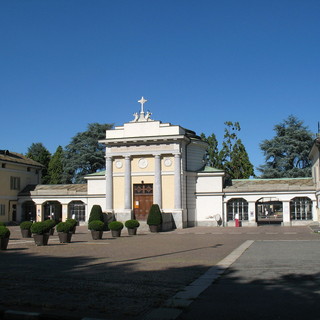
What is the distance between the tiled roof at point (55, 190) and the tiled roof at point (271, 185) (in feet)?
51.9

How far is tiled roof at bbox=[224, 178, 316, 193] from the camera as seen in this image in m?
39.2

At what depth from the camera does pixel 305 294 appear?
827 centimetres

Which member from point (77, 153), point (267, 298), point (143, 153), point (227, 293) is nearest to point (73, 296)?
point (227, 293)

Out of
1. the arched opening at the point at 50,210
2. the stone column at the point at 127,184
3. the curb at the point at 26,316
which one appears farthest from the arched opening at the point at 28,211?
the curb at the point at 26,316

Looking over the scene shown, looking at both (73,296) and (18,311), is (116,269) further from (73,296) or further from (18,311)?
(18,311)

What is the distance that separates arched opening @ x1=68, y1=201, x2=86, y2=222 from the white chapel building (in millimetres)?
4066

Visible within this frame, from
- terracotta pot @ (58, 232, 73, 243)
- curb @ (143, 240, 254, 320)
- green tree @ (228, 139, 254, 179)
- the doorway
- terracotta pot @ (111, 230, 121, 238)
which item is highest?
green tree @ (228, 139, 254, 179)

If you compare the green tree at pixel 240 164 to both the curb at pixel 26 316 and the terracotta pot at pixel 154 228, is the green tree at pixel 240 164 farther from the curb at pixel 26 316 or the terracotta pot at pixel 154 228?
the curb at pixel 26 316

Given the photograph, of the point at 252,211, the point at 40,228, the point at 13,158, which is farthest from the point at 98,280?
the point at 13,158

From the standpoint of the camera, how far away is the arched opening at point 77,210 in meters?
45.4

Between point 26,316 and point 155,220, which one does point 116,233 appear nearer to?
point 155,220

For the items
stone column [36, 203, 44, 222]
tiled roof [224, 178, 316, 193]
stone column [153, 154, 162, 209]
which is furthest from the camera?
stone column [36, 203, 44, 222]

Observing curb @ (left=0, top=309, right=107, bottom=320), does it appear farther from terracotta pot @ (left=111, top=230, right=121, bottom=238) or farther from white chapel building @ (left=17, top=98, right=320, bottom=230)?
white chapel building @ (left=17, top=98, right=320, bottom=230)

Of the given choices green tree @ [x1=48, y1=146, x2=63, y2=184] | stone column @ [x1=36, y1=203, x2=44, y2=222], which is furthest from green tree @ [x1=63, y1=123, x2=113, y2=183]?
stone column @ [x1=36, y1=203, x2=44, y2=222]
